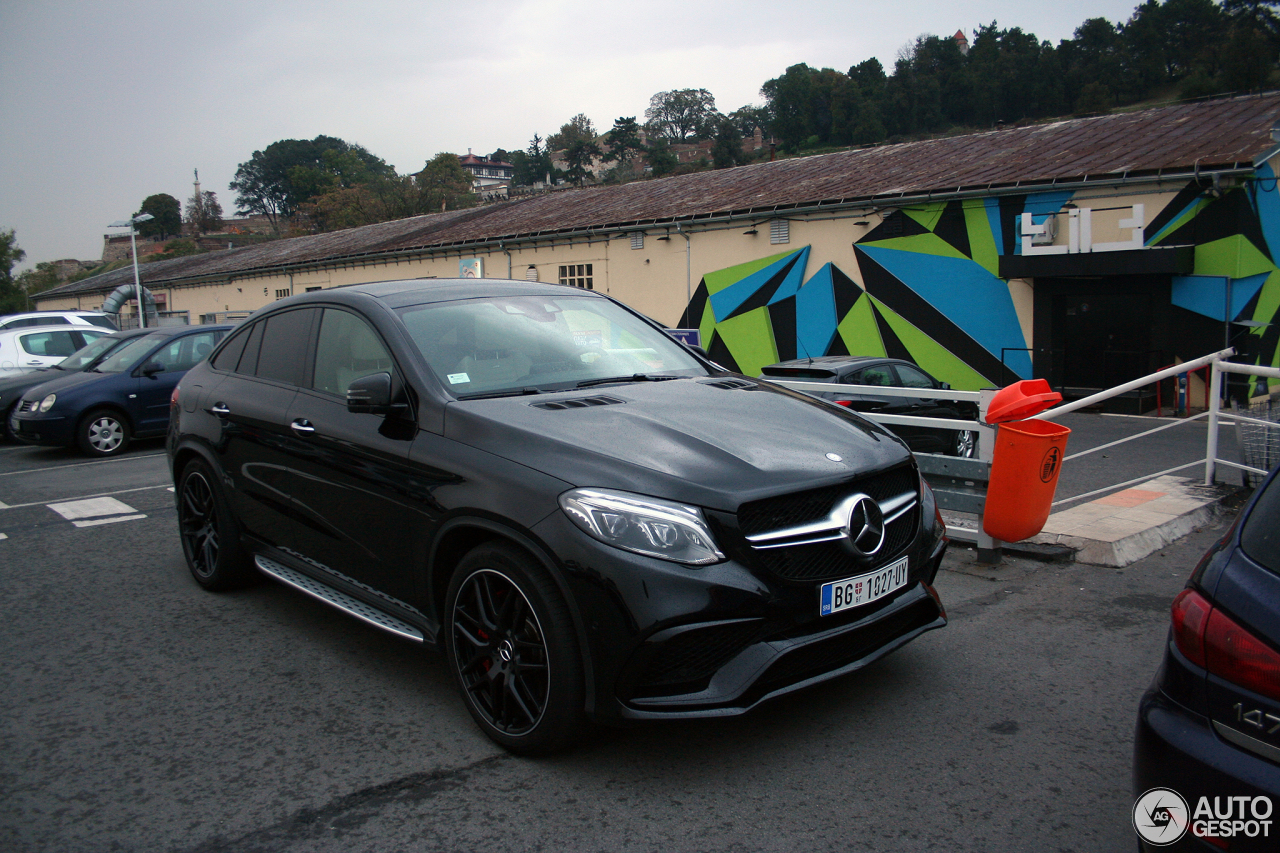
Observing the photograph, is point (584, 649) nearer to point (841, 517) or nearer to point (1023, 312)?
point (841, 517)

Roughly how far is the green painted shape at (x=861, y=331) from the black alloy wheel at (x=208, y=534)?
1506 cm

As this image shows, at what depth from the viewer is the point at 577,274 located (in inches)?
949

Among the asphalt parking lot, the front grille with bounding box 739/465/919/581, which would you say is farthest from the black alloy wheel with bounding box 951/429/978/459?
the front grille with bounding box 739/465/919/581

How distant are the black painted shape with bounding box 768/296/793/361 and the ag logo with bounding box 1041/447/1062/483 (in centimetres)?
1468

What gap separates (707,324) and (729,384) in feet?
57.9

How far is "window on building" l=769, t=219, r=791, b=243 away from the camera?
1961cm

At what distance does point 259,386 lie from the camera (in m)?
4.78

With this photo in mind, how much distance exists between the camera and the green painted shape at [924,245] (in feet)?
56.2

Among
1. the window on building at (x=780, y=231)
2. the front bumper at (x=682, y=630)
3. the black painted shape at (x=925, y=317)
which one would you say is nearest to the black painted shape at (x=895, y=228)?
the black painted shape at (x=925, y=317)

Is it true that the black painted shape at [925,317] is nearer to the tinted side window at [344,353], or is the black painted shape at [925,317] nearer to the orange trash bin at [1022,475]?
the orange trash bin at [1022,475]

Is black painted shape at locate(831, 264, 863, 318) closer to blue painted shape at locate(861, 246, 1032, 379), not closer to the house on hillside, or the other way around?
the house on hillside

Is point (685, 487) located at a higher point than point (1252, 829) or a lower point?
higher

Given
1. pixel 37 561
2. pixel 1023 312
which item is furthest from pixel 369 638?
pixel 1023 312

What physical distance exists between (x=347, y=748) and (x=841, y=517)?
2.04m
